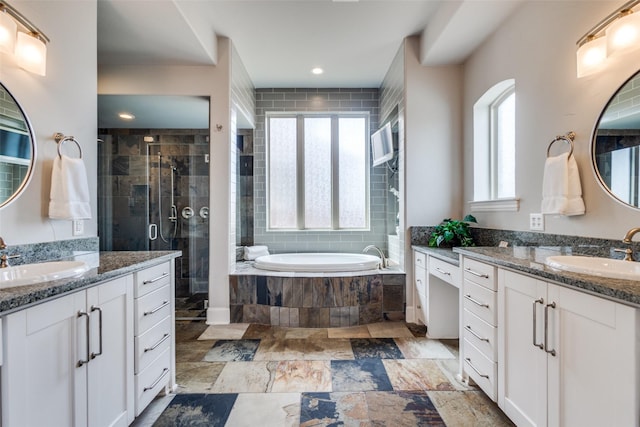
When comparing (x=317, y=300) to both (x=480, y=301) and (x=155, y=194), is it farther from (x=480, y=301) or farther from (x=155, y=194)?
(x=155, y=194)

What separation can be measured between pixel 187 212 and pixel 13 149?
2.18 m

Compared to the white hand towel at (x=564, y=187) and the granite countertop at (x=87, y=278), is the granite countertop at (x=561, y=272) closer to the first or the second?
the white hand towel at (x=564, y=187)

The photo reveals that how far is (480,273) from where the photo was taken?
1.73 meters

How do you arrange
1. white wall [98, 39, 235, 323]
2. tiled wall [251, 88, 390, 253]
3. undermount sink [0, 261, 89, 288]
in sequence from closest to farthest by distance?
undermount sink [0, 261, 89, 288] < white wall [98, 39, 235, 323] < tiled wall [251, 88, 390, 253]

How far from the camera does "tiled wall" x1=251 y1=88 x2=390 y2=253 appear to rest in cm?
421

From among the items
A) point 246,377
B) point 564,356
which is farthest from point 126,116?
point 564,356

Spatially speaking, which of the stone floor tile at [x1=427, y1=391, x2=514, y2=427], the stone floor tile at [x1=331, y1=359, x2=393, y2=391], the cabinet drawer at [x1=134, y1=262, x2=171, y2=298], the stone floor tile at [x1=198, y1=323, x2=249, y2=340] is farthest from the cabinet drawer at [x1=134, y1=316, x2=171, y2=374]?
the stone floor tile at [x1=427, y1=391, x2=514, y2=427]

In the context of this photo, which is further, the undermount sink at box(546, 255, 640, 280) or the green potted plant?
the green potted plant

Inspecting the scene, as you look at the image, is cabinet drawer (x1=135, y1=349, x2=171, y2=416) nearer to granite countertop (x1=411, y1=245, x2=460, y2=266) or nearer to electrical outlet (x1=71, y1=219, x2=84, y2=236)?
electrical outlet (x1=71, y1=219, x2=84, y2=236)

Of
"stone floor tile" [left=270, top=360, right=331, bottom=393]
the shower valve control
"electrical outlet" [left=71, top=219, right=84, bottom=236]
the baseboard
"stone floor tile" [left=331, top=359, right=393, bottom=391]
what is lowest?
"stone floor tile" [left=270, top=360, right=331, bottom=393]

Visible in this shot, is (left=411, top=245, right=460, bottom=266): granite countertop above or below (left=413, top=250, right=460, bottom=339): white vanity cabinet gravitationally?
above

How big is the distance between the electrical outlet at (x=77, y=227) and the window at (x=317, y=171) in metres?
2.63

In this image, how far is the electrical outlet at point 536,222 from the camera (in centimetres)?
198

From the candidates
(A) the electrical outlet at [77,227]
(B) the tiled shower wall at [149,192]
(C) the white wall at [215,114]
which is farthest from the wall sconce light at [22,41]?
(B) the tiled shower wall at [149,192]
